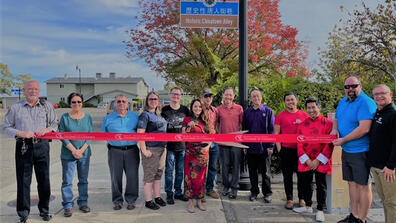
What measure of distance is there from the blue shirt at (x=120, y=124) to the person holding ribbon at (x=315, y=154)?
2673mm

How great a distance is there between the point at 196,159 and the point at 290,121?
5.57 ft

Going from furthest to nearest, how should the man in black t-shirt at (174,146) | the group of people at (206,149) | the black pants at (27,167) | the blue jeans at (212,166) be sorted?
the blue jeans at (212,166) → the man in black t-shirt at (174,146) → the black pants at (27,167) → the group of people at (206,149)

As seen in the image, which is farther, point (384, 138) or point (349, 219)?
point (349, 219)

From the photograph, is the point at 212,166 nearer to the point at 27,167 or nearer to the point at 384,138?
the point at 384,138

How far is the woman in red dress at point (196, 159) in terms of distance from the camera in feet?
15.0

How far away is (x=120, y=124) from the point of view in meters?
4.60

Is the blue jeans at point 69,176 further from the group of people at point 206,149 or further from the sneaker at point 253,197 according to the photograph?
the sneaker at point 253,197

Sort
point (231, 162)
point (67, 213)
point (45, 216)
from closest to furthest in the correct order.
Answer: point (45, 216), point (67, 213), point (231, 162)

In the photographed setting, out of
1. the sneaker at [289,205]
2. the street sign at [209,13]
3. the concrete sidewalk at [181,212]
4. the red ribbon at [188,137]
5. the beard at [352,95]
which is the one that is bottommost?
the concrete sidewalk at [181,212]

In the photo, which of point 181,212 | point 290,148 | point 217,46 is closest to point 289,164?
point 290,148

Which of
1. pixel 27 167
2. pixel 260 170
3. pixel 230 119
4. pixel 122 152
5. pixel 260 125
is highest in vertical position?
pixel 230 119

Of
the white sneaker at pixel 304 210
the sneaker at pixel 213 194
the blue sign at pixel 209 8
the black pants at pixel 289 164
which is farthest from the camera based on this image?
the blue sign at pixel 209 8

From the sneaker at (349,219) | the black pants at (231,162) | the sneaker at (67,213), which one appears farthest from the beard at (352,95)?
the sneaker at (67,213)

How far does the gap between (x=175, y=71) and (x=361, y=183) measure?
10.2 meters
